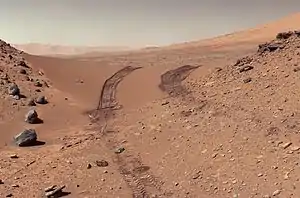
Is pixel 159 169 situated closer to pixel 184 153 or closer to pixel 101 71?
pixel 184 153

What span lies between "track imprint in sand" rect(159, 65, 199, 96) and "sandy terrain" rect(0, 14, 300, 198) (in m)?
0.08

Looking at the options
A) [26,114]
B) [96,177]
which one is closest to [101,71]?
[26,114]

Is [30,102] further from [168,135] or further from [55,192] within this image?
[55,192]

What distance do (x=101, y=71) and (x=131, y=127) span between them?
35.8ft

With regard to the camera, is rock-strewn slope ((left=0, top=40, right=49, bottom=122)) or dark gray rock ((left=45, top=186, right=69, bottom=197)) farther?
rock-strewn slope ((left=0, top=40, right=49, bottom=122))

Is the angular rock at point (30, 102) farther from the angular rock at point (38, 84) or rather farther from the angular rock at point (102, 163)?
the angular rock at point (102, 163)

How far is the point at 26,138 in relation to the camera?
1516cm

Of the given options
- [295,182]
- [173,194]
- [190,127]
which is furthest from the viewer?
[190,127]

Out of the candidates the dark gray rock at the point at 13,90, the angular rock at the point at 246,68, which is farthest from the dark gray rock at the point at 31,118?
the angular rock at the point at 246,68

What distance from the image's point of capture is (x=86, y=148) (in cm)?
1418

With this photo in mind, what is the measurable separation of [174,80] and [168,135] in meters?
8.25

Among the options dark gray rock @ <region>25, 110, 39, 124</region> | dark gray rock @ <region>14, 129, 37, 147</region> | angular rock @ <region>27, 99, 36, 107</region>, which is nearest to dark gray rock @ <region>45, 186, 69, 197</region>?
dark gray rock @ <region>14, 129, 37, 147</region>

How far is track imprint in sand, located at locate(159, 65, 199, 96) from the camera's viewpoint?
19406 mm

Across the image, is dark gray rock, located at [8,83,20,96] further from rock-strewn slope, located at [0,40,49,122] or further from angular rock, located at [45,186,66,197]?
angular rock, located at [45,186,66,197]
